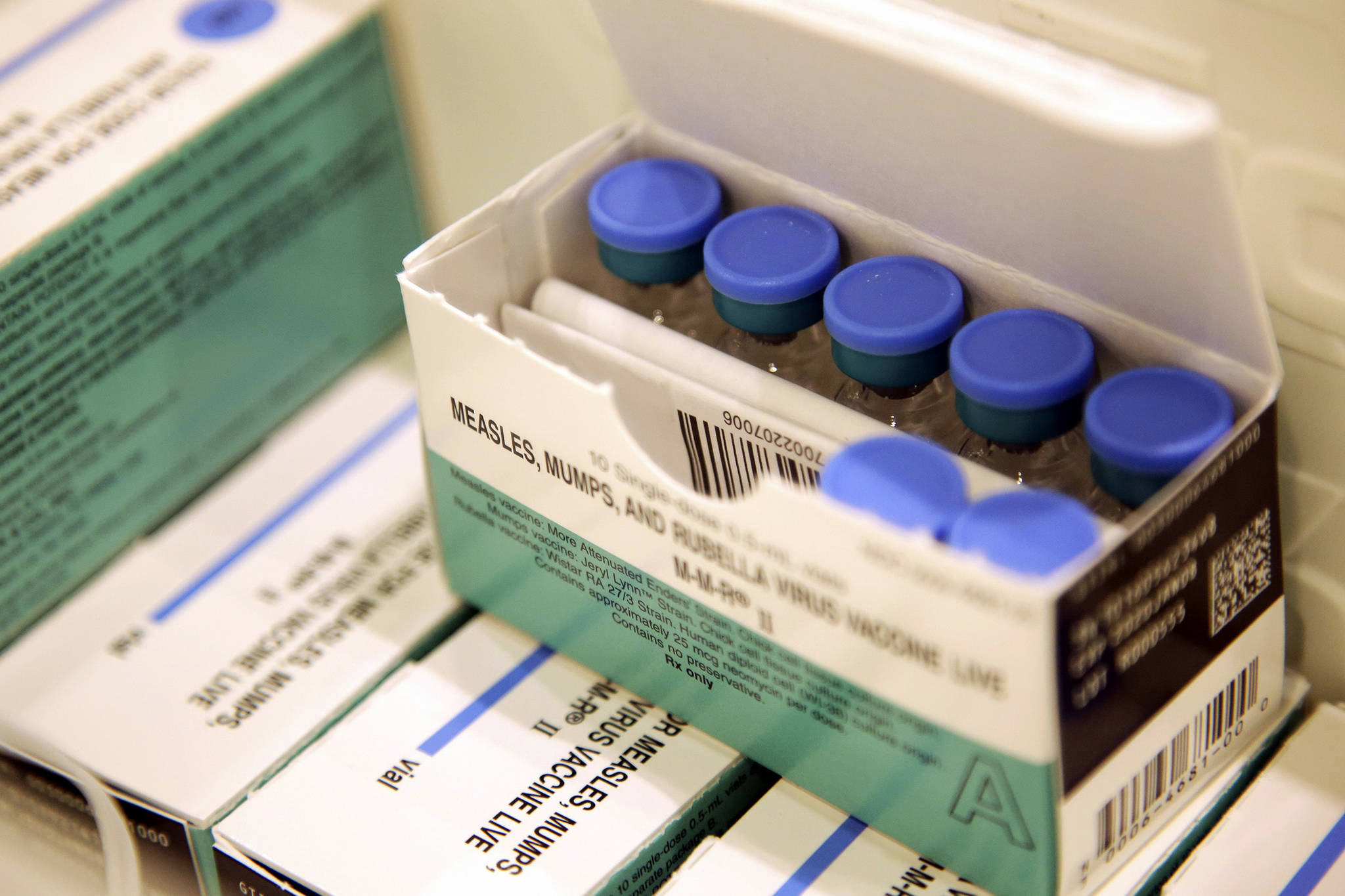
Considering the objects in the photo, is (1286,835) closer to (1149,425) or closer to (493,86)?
(1149,425)

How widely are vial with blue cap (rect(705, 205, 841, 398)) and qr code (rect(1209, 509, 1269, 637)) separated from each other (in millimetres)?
176

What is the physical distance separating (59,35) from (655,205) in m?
0.39

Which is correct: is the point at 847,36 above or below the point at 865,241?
above

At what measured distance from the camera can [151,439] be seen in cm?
75

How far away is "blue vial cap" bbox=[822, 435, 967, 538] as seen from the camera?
0.47 meters

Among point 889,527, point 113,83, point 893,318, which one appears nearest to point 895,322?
point 893,318

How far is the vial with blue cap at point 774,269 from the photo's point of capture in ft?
1.83

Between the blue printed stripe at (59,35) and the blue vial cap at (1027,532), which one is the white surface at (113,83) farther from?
the blue vial cap at (1027,532)

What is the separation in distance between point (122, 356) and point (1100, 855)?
A: 0.52 metres

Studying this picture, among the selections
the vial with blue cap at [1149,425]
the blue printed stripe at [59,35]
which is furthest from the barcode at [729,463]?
the blue printed stripe at [59,35]

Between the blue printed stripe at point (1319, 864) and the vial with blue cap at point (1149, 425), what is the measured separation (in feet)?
0.53

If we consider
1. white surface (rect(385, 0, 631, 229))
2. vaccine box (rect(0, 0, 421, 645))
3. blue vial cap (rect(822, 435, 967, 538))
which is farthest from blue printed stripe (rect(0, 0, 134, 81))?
blue vial cap (rect(822, 435, 967, 538))

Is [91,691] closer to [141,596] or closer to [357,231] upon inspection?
[141,596]

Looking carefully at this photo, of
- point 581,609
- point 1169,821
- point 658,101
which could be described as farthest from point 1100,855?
point 658,101
